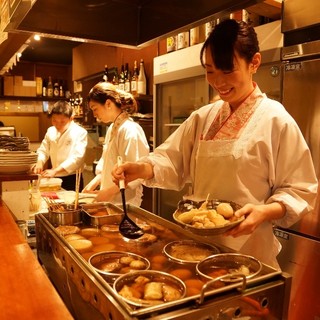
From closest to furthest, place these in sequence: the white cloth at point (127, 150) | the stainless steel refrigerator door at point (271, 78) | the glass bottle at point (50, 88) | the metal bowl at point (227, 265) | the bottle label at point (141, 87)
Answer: the metal bowl at point (227, 265) → the stainless steel refrigerator door at point (271, 78) → the white cloth at point (127, 150) → the bottle label at point (141, 87) → the glass bottle at point (50, 88)

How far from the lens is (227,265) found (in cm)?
92

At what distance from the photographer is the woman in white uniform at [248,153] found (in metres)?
1.25

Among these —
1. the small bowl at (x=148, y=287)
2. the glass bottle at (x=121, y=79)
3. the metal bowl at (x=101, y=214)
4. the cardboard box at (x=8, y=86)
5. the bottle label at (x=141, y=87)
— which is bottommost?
the small bowl at (x=148, y=287)

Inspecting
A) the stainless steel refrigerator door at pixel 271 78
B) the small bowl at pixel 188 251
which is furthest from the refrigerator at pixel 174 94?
the small bowl at pixel 188 251

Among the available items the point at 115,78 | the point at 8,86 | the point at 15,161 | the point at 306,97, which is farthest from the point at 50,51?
the point at 306,97

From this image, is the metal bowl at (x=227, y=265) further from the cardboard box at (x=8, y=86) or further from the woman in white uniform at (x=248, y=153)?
the cardboard box at (x=8, y=86)

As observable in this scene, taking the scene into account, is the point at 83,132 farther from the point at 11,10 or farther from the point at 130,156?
the point at 11,10

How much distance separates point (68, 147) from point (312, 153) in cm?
264

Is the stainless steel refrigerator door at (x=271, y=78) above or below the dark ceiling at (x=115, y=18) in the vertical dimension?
below

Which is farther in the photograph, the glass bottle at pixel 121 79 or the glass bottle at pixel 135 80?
the glass bottle at pixel 121 79

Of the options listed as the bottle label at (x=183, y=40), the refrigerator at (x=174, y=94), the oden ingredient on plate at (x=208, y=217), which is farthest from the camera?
the bottle label at (x=183, y=40)

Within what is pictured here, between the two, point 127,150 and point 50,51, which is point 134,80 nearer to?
point 127,150

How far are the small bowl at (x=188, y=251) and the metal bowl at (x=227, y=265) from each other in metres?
0.03

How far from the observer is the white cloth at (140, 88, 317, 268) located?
1.25 metres
